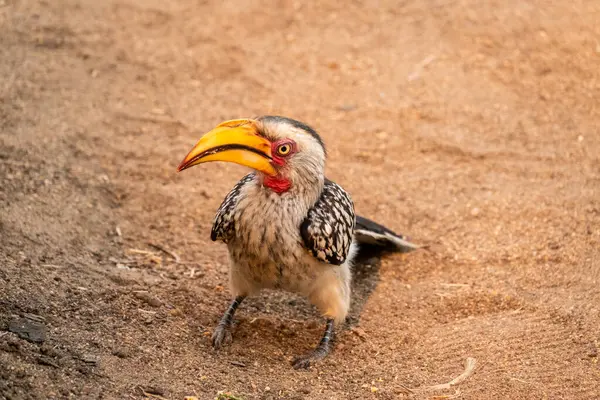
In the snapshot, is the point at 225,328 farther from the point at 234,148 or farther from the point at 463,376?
the point at 463,376

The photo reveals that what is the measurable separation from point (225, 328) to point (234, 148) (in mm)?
1184

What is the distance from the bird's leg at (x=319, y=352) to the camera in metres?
4.61

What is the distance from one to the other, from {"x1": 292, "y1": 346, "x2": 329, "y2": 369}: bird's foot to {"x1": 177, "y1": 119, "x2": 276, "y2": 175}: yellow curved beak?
1122 mm

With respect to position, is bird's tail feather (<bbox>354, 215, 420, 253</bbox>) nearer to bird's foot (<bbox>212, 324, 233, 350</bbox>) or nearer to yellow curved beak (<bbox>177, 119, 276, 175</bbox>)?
bird's foot (<bbox>212, 324, 233, 350</bbox>)

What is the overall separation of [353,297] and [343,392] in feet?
3.86

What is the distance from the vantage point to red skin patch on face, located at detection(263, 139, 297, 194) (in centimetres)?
439

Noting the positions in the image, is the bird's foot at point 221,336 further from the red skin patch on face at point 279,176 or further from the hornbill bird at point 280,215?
the red skin patch on face at point 279,176

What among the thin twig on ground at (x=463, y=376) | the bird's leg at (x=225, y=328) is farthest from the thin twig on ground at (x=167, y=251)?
the thin twig on ground at (x=463, y=376)

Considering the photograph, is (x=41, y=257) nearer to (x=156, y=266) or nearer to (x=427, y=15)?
(x=156, y=266)

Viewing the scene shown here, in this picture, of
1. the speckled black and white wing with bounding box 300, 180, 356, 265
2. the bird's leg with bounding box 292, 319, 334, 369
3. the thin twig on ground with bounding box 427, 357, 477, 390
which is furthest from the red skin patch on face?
the thin twig on ground with bounding box 427, 357, 477, 390

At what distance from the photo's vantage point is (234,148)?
4.27 meters

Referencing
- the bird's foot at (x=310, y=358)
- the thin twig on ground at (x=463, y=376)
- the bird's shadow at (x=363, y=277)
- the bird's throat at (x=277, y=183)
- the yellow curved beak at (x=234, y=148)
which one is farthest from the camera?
the bird's shadow at (x=363, y=277)

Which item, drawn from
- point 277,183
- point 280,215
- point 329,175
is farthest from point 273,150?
point 329,175

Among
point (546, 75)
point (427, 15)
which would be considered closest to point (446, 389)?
point (546, 75)
